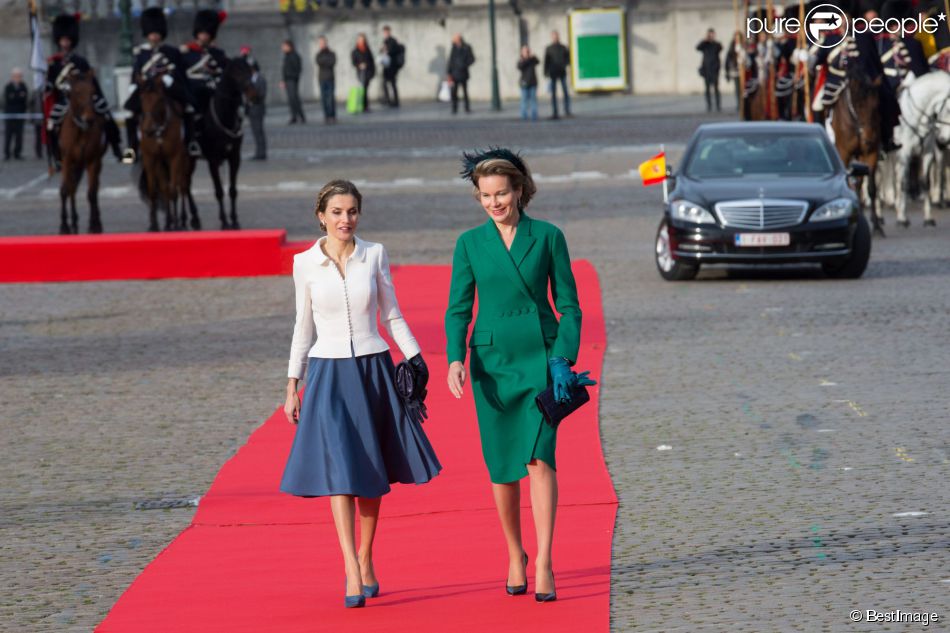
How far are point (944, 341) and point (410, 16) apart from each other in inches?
1760

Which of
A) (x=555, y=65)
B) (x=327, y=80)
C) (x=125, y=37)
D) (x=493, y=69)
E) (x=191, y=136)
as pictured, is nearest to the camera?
(x=191, y=136)

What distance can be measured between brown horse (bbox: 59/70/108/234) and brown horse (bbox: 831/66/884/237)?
9.05 metres

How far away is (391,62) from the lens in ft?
180

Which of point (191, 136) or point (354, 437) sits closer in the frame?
point (354, 437)

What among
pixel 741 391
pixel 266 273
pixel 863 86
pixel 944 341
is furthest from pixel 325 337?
pixel 863 86

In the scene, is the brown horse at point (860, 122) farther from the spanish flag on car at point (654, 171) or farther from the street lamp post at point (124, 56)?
the street lamp post at point (124, 56)

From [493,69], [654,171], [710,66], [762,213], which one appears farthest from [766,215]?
[493,69]

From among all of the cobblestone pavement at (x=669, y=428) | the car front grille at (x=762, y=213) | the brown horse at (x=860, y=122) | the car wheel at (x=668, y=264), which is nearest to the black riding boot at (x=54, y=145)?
the cobblestone pavement at (x=669, y=428)

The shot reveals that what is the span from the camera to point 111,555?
838 centimetres

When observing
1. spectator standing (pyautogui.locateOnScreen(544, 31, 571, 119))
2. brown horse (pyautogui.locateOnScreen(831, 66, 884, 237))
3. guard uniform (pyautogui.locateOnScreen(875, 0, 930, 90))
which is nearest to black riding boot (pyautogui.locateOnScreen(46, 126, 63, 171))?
brown horse (pyautogui.locateOnScreen(831, 66, 884, 237))

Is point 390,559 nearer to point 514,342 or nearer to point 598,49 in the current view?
point 514,342

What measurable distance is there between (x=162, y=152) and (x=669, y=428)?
1385 cm

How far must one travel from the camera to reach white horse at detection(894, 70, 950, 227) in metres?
24.2

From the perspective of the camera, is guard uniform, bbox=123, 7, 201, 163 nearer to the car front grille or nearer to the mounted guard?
the mounted guard
